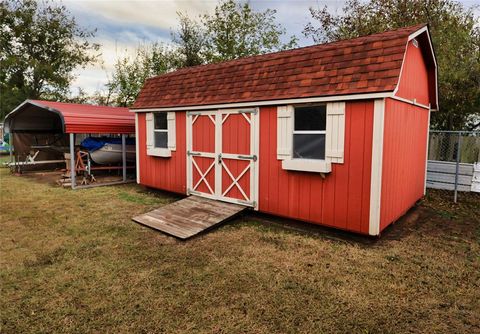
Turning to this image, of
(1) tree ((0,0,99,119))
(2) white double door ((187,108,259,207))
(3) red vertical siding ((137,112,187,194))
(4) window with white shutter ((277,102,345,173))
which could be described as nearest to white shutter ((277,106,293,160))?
(4) window with white shutter ((277,102,345,173))

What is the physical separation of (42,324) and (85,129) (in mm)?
7766

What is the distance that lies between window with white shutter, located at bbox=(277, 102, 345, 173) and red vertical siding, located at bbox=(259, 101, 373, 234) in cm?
13

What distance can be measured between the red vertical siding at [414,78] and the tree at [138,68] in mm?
18728

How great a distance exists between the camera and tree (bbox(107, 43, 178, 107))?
22.9 metres

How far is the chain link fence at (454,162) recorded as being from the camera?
7.66 meters

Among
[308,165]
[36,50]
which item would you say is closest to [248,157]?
[308,165]

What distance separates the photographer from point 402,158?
589 cm

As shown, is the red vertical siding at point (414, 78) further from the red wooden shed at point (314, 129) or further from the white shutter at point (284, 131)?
the white shutter at point (284, 131)

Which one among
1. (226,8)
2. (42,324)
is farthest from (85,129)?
(226,8)

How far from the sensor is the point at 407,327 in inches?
114

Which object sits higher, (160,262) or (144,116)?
(144,116)

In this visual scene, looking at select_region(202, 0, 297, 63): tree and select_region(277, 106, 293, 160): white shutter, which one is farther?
select_region(202, 0, 297, 63): tree

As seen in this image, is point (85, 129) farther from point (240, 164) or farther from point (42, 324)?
point (42, 324)

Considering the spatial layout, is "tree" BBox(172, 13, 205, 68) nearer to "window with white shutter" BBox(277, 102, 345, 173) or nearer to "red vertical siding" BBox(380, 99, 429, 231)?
"red vertical siding" BBox(380, 99, 429, 231)
